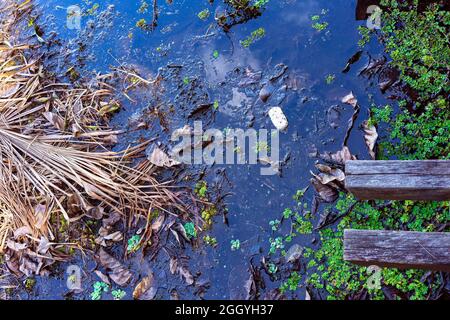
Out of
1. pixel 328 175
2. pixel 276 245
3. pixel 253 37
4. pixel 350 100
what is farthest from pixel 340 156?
pixel 253 37

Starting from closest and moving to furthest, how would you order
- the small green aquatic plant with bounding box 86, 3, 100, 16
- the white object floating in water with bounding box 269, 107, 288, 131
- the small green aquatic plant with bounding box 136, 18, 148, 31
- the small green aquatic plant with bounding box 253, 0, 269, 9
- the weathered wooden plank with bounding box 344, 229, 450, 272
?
the weathered wooden plank with bounding box 344, 229, 450, 272
the white object floating in water with bounding box 269, 107, 288, 131
the small green aquatic plant with bounding box 253, 0, 269, 9
the small green aquatic plant with bounding box 136, 18, 148, 31
the small green aquatic plant with bounding box 86, 3, 100, 16

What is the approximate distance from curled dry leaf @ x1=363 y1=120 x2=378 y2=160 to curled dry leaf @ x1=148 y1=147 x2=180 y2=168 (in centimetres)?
103

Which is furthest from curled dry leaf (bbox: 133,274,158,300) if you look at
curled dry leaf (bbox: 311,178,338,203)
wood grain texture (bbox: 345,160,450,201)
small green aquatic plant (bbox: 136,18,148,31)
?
small green aquatic plant (bbox: 136,18,148,31)

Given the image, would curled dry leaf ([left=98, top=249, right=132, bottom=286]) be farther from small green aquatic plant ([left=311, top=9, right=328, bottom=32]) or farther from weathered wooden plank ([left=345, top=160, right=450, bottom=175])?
small green aquatic plant ([left=311, top=9, right=328, bottom=32])

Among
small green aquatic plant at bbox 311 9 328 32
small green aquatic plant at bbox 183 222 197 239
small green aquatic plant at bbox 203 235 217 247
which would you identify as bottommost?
small green aquatic plant at bbox 203 235 217 247

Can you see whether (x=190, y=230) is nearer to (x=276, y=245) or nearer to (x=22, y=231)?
(x=276, y=245)

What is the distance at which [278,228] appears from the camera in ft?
9.04

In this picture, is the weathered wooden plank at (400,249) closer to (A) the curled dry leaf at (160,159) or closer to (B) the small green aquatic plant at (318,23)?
(A) the curled dry leaf at (160,159)

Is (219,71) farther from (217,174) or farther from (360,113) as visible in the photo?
(360,113)

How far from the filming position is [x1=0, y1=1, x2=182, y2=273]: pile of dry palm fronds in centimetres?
292

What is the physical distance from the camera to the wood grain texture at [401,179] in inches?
76.4

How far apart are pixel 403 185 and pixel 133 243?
1.52 m

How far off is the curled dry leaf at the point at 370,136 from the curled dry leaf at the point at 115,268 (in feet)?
4.71
